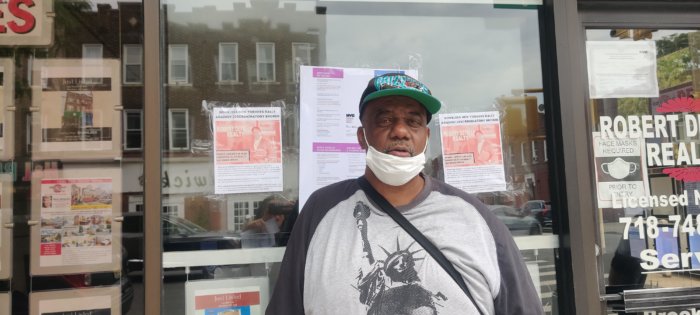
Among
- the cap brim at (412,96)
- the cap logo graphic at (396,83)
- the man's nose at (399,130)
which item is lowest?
the man's nose at (399,130)

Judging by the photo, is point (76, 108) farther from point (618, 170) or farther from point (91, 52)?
point (618, 170)

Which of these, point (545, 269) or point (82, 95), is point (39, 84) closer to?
point (82, 95)

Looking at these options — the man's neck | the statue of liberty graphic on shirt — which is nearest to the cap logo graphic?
the man's neck

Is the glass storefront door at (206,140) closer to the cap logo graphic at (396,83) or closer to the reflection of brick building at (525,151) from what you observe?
the reflection of brick building at (525,151)

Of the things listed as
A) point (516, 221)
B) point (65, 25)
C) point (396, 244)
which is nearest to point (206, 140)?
point (65, 25)

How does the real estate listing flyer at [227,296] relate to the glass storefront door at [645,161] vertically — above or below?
below

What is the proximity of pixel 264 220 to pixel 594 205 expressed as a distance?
189 centimetres

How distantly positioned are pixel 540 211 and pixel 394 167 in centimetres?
141

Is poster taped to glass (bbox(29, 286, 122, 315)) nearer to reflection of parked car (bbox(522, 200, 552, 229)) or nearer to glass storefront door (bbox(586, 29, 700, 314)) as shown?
reflection of parked car (bbox(522, 200, 552, 229))

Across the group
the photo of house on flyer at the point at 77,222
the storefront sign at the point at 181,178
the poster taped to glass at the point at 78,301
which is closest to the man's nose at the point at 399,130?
the storefront sign at the point at 181,178

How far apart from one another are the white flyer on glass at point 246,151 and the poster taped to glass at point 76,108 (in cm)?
57

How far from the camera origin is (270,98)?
9.32 feet

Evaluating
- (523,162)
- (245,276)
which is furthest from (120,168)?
(523,162)

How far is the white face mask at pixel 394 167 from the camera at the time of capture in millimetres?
1805
